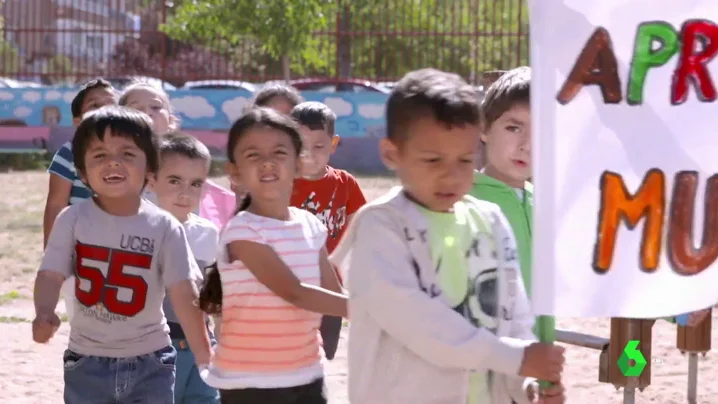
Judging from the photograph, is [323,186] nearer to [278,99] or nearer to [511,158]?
[278,99]

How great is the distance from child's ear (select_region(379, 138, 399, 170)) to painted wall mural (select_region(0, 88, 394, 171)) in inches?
747

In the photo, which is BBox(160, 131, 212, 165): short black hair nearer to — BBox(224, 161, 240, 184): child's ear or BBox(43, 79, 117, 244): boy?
BBox(43, 79, 117, 244): boy

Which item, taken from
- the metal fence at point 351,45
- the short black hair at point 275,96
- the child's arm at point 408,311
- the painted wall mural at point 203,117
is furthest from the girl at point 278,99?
the metal fence at point 351,45

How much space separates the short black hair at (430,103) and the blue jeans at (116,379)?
58.9 inches

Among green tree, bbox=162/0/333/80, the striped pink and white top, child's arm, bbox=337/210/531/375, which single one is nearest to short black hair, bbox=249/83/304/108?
the striped pink and white top

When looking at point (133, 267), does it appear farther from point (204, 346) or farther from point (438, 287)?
point (438, 287)

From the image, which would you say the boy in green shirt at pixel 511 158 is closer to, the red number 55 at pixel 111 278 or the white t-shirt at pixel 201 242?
the red number 55 at pixel 111 278

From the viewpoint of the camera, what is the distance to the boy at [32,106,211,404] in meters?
3.82

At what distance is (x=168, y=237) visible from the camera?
3.88m

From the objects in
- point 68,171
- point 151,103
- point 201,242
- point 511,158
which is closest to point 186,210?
point 201,242

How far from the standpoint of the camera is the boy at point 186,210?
4.64 meters

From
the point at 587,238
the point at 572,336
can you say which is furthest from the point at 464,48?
the point at 587,238

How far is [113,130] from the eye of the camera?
3957mm

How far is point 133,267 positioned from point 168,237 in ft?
0.46
